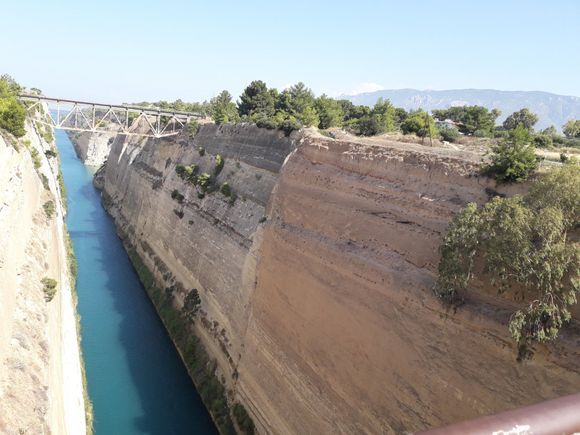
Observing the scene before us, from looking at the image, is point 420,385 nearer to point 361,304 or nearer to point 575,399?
point 361,304

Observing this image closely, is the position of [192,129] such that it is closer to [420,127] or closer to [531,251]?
[420,127]

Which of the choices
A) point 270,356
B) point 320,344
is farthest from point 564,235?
point 270,356

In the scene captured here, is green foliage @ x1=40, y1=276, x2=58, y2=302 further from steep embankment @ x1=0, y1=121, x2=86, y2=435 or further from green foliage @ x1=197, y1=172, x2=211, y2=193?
green foliage @ x1=197, y1=172, x2=211, y2=193

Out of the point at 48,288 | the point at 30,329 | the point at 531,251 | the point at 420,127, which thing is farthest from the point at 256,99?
the point at 531,251

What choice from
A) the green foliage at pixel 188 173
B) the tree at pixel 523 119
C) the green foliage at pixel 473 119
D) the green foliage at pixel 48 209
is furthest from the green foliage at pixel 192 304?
the tree at pixel 523 119

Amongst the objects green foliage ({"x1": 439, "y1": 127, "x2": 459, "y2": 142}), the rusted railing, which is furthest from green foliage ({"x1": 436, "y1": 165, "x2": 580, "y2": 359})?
green foliage ({"x1": 439, "y1": 127, "x2": 459, "y2": 142})
